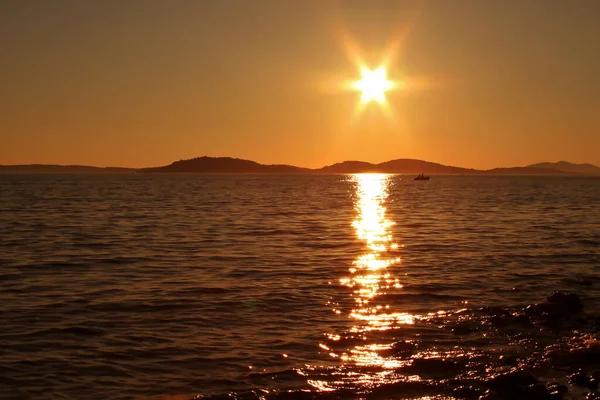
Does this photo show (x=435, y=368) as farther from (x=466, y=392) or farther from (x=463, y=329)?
(x=463, y=329)

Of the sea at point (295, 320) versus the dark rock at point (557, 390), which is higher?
the sea at point (295, 320)

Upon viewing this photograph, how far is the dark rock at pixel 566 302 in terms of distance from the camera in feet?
63.6

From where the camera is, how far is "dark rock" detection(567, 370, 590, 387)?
13070 millimetres

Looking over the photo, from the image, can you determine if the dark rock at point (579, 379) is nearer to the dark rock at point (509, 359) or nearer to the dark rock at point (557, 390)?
the dark rock at point (557, 390)

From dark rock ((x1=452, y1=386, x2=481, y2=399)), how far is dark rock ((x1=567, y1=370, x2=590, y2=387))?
2.08 meters

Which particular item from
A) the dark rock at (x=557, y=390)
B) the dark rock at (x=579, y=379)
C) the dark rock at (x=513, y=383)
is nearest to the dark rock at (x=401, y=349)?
the dark rock at (x=513, y=383)

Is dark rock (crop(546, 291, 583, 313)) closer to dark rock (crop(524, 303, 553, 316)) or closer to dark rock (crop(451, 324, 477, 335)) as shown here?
dark rock (crop(524, 303, 553, 316))

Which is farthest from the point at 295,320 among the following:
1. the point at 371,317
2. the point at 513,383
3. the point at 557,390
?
the point at 557,390

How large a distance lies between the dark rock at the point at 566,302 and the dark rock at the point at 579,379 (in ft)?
20.1

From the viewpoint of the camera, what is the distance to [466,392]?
41.6 feet

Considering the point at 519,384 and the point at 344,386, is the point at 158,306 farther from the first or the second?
the point at 519,384

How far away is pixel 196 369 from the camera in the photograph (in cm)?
1393

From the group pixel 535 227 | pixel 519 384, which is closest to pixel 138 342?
pixel 519 384

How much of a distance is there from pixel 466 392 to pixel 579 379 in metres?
2.50
